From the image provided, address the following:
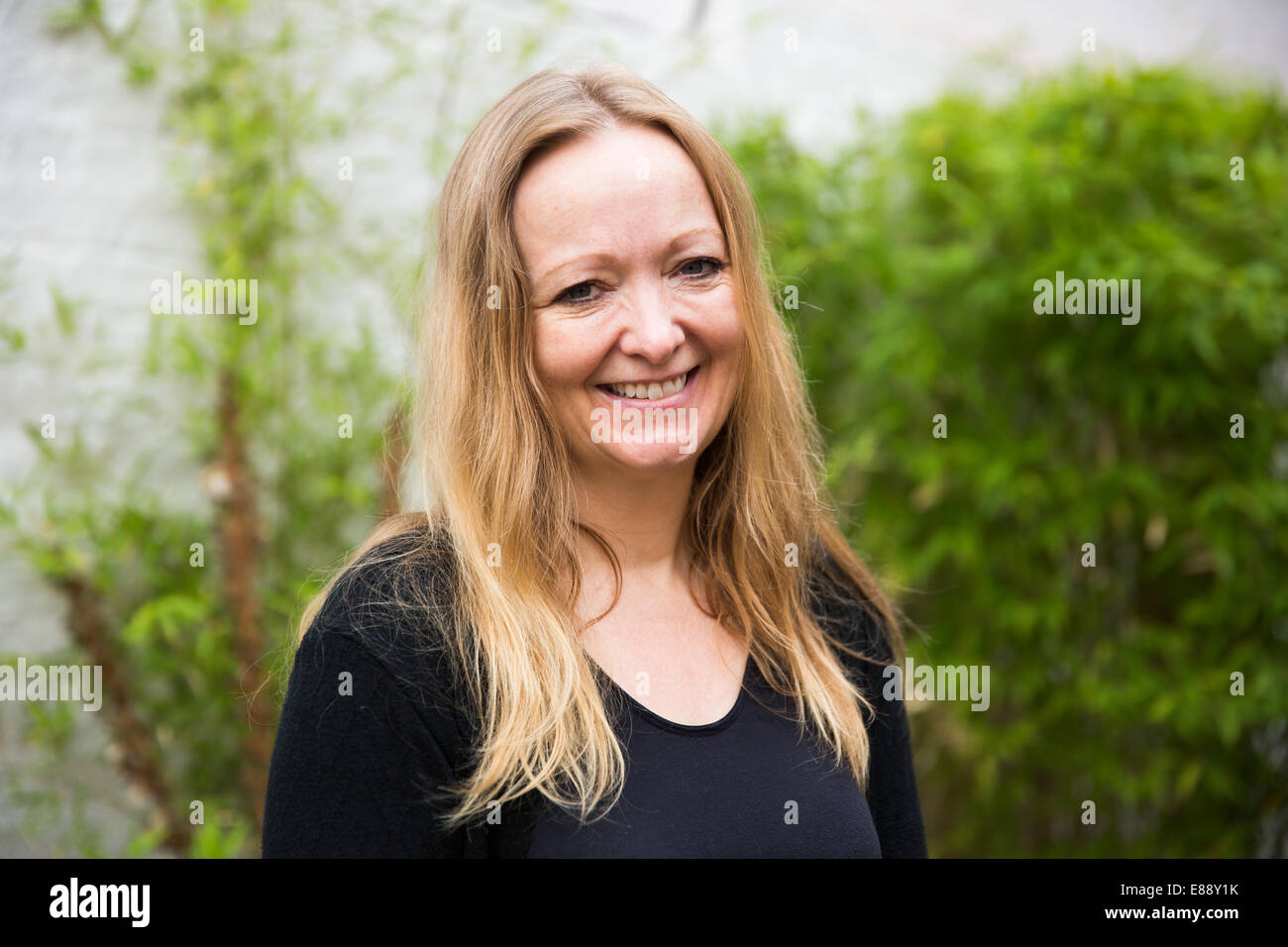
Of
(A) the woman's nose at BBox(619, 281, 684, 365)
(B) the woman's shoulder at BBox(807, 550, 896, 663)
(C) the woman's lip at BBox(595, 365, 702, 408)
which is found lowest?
(B) the woman's shoulder at BBox(807, 550, 896, 663)

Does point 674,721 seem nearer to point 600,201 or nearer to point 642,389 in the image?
point 642,389

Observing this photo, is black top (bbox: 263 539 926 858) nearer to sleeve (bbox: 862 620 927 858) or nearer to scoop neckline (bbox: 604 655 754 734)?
scoop neckline (bbox: 604 655 754 734)

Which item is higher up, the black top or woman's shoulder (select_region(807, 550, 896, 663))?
woman's shoulder (select_region(807, 550, 896, 663))

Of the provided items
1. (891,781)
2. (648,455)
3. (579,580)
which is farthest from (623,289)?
(891,781)

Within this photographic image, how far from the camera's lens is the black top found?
3.61 ft

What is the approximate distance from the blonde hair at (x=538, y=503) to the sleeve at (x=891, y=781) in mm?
38

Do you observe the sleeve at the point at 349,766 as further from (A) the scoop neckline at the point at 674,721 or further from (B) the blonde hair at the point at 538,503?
(A) the scoop neckline at the point at 674,721

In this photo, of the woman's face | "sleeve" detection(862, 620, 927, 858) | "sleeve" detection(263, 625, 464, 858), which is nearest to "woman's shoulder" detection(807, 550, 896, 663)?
"sleeve" detection(862, 620, 927, 858)

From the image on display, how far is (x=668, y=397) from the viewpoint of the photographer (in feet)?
4.26

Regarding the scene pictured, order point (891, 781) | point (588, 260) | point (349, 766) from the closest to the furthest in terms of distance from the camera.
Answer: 1. point (349, 766)
2. point (588, 260)
3. point (891, 781)

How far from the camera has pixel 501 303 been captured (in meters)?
1.26

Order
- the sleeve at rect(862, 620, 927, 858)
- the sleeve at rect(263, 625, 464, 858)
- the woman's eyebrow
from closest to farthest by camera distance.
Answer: the sleeve at rect(263, 625, 464, 858)
the woman's eyebrow
the sleeve at rect(862, 620, 927, 858)

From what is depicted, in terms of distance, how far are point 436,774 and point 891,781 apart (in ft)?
2.29
